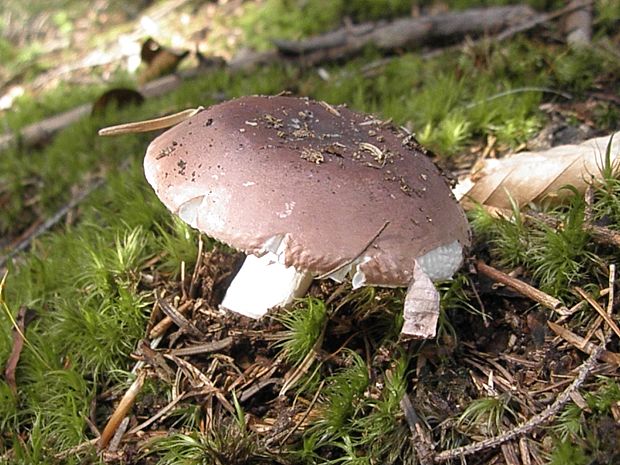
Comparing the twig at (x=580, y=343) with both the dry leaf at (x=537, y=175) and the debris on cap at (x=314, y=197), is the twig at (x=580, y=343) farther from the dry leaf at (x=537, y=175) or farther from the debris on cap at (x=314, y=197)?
the dry leaf at (x=537, y=175)

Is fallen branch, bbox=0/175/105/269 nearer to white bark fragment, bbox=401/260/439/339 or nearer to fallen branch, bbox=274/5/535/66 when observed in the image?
fallen branch, bbox=274/5/535/66

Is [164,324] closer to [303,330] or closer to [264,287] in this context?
[264,287]

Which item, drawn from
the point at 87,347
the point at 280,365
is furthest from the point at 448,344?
the point at 87,347

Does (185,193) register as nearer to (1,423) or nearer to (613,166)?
(1,423)

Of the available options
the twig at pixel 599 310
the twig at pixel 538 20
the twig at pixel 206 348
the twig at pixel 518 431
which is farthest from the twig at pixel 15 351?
the twig at pixel 538 20

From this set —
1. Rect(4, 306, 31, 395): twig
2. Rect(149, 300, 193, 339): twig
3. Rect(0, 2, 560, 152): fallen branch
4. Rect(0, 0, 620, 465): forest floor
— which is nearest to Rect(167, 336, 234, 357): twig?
Rect(0, 0, 620, 465): forest floor

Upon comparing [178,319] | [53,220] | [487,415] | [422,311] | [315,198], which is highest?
[315,198]

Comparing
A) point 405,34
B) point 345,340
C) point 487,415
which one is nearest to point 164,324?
point 345,340
